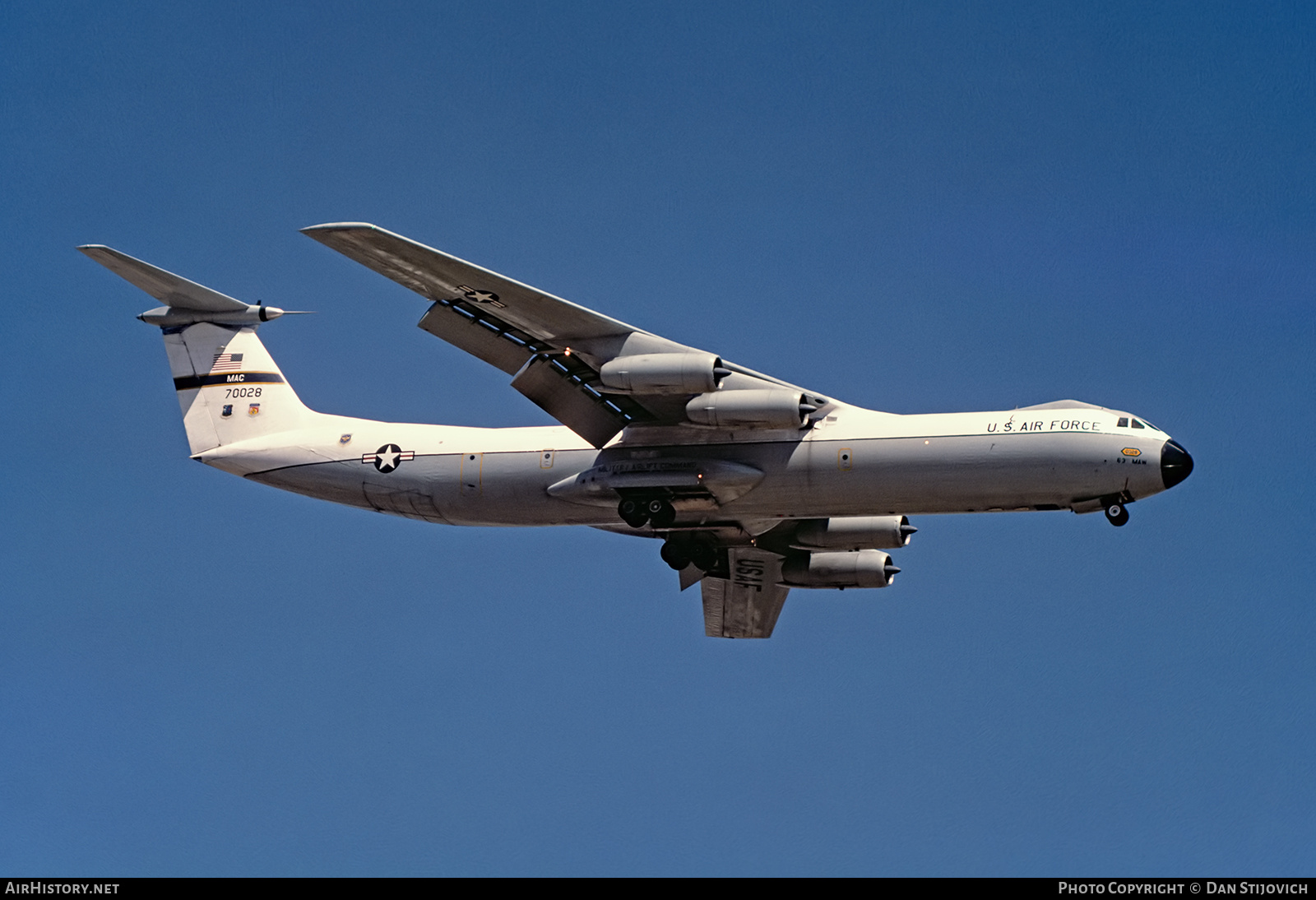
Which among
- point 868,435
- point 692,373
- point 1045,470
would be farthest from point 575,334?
point 1045,470

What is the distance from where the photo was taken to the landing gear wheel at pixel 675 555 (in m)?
23.5

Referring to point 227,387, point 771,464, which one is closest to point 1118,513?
point 771,464

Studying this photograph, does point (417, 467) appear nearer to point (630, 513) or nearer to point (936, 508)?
point (630, 513)

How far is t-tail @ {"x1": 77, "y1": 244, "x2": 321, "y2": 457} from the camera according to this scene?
79.5 ft

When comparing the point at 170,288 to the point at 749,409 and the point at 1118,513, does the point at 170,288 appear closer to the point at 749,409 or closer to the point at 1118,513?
the point at 749,409

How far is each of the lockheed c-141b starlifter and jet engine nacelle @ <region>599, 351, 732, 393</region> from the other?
0.03m

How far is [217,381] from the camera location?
2489 cm

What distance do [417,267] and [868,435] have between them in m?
5.81

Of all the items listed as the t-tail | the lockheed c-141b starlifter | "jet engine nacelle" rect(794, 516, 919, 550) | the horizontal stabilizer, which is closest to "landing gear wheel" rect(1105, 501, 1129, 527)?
the lockheed c-141b starlifter

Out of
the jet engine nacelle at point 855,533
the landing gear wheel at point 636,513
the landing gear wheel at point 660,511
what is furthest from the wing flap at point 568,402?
the jet engine nacelle at point 855,533

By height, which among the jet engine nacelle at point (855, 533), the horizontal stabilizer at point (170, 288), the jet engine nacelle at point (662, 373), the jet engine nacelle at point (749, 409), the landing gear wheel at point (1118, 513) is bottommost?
the landing gear wheel at point (1118, 513)

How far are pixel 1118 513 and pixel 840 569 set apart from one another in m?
5.29

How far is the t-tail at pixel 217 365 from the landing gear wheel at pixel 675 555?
5.18 meters

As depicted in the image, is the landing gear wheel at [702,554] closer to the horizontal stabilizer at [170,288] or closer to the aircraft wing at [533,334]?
the aircraft wing at [533,334]
